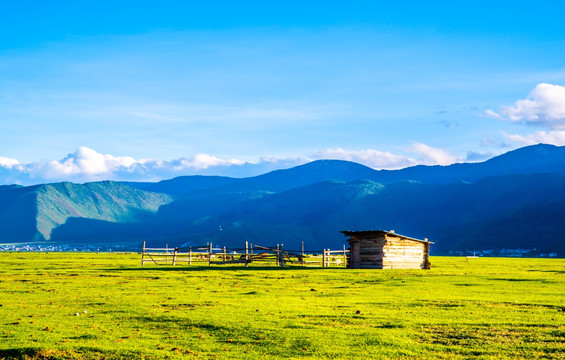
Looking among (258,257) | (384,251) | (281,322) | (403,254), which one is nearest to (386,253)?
(384,251)

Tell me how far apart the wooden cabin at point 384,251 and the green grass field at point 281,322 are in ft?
75.3

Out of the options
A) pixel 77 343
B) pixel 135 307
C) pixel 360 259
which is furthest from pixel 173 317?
pixel 360 259

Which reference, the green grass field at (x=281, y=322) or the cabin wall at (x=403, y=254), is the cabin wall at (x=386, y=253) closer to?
the cabin wall at (x=403, y=254)

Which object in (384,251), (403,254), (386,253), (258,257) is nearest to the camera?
(384,251)

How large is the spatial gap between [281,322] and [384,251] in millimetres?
40890

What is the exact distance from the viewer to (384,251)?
63.0 m

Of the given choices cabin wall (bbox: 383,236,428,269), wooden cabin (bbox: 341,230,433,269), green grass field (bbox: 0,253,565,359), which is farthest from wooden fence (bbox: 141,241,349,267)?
green grass field (bbox: 0,253,565,359)

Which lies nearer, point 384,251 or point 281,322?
point 281,322

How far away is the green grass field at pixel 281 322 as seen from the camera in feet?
60.2

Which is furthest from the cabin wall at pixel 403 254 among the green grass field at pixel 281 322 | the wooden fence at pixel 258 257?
the green grass field at pixel 281 322

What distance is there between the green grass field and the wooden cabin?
22961 millimetres

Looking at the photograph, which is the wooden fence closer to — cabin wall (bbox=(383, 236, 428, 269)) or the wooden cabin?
the wooden cabin

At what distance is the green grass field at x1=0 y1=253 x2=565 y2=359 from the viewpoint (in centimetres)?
1836

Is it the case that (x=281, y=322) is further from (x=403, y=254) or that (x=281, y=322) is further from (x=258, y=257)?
(x=258, y=257)
